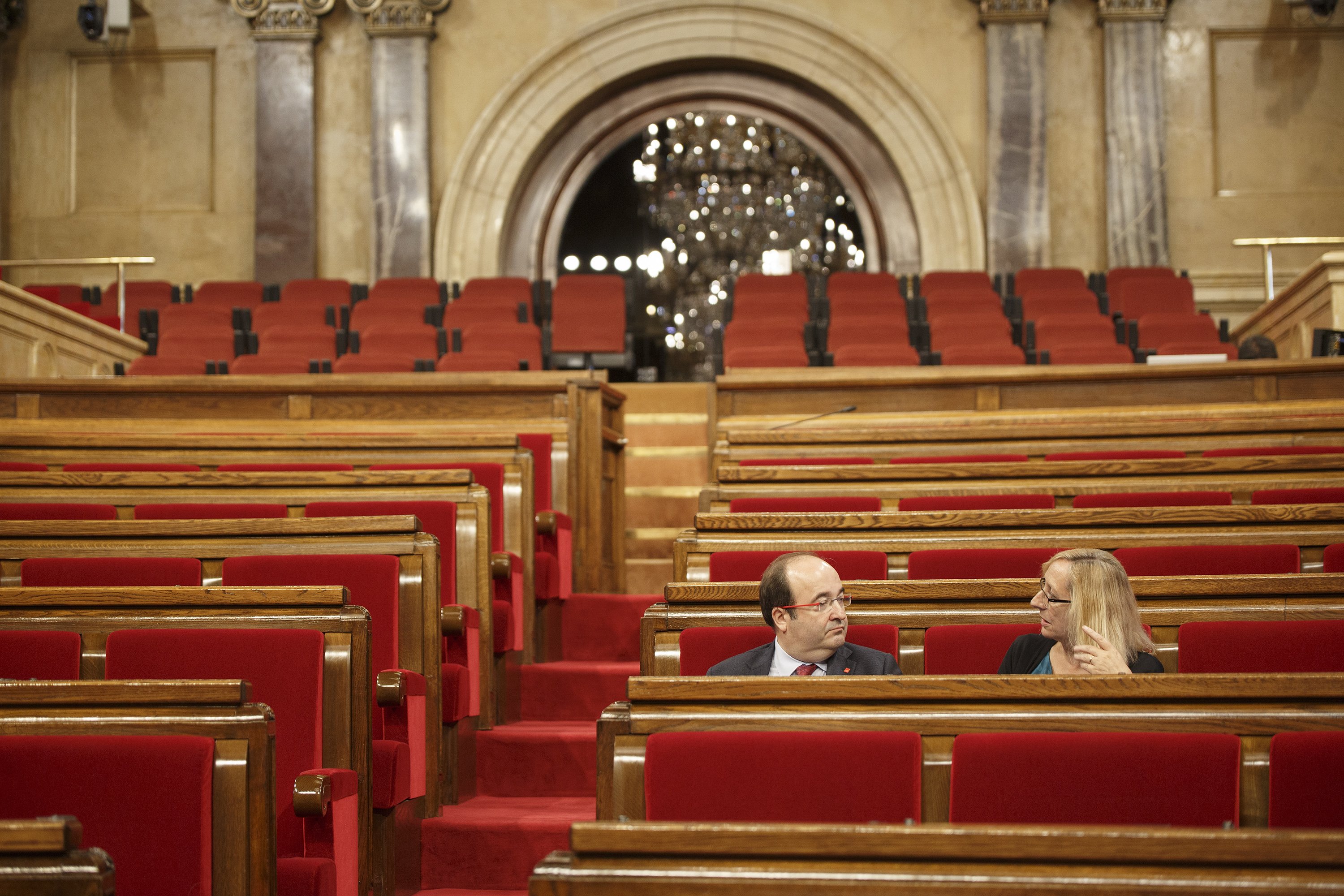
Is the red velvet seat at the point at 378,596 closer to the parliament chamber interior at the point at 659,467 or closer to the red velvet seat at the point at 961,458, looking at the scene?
the parliament chamber interior at the point at 659,467

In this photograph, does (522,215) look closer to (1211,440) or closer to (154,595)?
(1211,440)

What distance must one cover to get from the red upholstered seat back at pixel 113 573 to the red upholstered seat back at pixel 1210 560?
0.97 metres

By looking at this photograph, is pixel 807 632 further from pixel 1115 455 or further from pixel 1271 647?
pixel 1115 455

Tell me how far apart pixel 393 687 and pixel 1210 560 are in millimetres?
829

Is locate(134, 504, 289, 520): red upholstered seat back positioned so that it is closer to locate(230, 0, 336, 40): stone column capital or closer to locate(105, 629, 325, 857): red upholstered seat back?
locate(105, 629, 325, 857): red upholstered seat back

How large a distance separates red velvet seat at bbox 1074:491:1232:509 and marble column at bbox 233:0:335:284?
3477mm

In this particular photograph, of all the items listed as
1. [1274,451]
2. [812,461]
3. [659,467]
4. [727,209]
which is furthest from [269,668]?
[727,209]

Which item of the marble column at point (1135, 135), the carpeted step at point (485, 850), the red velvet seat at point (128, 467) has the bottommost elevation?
the carpeted step at point (485, 850)

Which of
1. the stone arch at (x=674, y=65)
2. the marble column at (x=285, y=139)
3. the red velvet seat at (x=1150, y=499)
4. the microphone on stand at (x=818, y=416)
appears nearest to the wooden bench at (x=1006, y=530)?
the red velvet seat at (x=1150, y=499)

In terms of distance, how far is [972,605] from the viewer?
1.12 metres

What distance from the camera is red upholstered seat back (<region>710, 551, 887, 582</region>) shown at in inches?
51.4

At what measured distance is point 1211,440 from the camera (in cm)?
202

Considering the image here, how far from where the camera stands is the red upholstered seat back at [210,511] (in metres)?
1.58

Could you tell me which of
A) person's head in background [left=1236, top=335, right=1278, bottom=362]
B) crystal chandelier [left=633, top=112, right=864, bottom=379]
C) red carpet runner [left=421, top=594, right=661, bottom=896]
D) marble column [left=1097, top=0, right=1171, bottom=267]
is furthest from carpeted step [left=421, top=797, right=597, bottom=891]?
crystal chandelier [left=633, top=112, right=864, bottom=379]
